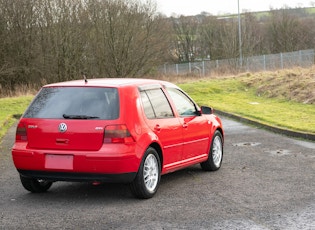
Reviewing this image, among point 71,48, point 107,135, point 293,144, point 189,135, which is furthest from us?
point 71,48

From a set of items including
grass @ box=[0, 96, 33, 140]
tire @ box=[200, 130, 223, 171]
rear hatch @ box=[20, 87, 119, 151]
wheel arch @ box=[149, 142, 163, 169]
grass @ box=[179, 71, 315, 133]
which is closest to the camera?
rear hatch @ box=[20, 87, 119, 151]

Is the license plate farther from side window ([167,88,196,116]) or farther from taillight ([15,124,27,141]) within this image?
Result: side window ([167,88,196,116])

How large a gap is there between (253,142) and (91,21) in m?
23.2

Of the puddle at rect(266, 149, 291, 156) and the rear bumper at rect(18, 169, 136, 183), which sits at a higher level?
the rear bumper at rect(18, 169, 136, 183)

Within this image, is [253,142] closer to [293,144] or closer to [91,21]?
[293,144]

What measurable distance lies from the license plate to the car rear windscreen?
0.52 metres

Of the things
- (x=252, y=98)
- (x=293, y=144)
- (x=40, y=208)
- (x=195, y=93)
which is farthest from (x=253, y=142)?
(x=195, y=93)

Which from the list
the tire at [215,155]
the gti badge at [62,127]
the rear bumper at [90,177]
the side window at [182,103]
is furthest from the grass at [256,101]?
the gti badge at [62,127]

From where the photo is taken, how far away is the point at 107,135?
22.8 feet

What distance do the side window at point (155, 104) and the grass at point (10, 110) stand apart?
8.24 meters

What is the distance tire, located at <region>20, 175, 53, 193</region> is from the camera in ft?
25.0

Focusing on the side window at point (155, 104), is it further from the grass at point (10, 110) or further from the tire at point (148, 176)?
the grass at point (10, 110)

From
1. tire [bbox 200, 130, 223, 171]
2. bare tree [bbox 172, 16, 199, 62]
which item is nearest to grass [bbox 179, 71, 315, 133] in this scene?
tire [bbox 200, 130, 223, 171]

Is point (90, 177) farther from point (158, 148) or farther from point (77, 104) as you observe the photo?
point (158, 148)
